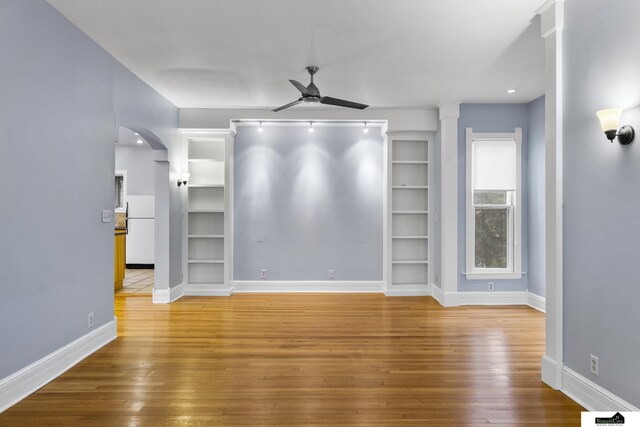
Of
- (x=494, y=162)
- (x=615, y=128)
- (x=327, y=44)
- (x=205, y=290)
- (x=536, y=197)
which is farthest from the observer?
(x=205, y=290)

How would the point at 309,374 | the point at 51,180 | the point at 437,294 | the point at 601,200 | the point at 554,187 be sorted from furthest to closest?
the point at 437,294 < the point at 309,374 < the point at 51,180 < the point at 554,187 < the point at 601,200

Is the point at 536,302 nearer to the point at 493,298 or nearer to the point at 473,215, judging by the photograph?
the point at 493,298

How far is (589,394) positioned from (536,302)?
295 centimetres

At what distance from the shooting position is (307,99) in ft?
12.1

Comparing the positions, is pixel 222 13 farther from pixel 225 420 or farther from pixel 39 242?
pixel 225 420

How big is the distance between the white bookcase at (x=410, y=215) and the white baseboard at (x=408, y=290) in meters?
0.08

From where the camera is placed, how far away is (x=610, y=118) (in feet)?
6.95

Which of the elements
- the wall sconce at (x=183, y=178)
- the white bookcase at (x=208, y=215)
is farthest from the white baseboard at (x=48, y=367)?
the wall sconce at (x=183, y=178)

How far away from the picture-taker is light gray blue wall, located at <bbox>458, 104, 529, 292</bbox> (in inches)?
207

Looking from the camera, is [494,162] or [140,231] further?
[140,231]

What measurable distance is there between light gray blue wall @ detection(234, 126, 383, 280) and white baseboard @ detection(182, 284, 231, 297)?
34 cm

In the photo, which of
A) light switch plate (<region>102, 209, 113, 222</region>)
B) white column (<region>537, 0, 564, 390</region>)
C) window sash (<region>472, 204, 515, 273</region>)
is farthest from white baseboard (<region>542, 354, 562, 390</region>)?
light switch plate (<region>102, 209, 113, 222</region>)

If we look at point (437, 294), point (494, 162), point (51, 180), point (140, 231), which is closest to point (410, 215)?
point (437, 294)

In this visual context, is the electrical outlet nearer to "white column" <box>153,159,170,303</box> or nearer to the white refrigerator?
"white column" <box>153,159,170,303</box>
